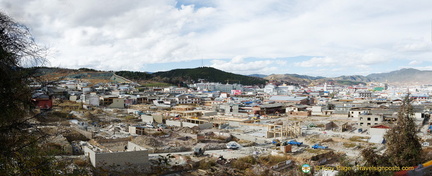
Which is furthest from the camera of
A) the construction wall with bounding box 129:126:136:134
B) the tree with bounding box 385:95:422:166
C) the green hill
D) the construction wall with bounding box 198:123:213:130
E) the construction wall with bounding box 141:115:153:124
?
the green hill

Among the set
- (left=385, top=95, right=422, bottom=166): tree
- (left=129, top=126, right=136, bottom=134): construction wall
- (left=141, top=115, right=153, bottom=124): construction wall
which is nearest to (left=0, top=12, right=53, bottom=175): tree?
(left=385, top=95, right=422, bottom=166): tree

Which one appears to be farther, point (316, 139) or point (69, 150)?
point (316, 139)

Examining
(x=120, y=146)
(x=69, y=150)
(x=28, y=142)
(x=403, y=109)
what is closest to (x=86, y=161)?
(x=69, y=150)

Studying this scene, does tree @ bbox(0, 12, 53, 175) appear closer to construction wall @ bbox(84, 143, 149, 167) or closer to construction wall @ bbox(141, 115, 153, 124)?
construction wall @ bbox(84, 143, 149, 167)

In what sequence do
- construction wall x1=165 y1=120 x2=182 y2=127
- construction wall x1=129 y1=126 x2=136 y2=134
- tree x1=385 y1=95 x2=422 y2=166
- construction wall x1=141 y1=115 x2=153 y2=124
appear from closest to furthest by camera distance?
tree x1=385 y1=95 x2=422 y2=166, construction wall x1=129 y1=126 x2=136 y2=134, construction wall x1=165 y1=120 x2=182 y2=127, construction wall x1=141 y1=115 x2=153 y2=124

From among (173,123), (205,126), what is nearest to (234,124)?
(205,126)

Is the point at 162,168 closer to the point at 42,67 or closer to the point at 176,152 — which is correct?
the point at 176,152
